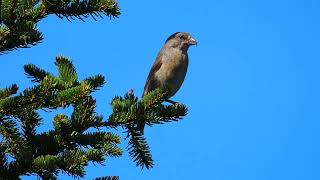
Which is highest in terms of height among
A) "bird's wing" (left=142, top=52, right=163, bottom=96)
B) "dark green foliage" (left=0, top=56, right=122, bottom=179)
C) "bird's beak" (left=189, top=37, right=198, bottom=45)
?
"bird's beak" (left=189, top=37, right=198, bottom=45)

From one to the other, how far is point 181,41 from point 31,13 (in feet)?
17.4

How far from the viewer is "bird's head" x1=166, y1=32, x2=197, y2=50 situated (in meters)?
8.23

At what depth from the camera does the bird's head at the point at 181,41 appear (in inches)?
324

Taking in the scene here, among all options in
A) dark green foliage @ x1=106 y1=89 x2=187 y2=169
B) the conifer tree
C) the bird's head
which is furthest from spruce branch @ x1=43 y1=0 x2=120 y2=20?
the bird's head

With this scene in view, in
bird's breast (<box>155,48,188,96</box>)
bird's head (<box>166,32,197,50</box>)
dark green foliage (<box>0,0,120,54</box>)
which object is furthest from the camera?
bird's head (<box>166,32,197,50</box>)

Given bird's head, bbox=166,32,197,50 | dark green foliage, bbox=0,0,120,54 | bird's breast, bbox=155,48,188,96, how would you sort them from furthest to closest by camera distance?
bird's head, bbox=166,32,197,50 → bird's breast, bbox=155,48,188,96 → dark green foliage, bbox=0,0,120,54

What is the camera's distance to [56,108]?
3.03 m

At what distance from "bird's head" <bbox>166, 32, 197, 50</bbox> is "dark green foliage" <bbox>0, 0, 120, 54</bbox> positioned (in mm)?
4905

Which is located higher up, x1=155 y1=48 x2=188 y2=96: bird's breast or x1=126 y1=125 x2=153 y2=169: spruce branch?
x1=155 y1=48 x2=188 y2=96: bird's breast

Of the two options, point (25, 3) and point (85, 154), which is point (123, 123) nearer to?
point (85, 154)

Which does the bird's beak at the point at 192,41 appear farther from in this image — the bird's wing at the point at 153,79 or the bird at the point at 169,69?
the bird's wing at the point at 153,79

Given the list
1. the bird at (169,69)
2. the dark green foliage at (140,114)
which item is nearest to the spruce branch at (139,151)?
the dark green foliage at (140,114)

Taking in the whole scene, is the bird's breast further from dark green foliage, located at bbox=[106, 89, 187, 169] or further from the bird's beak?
dark green foliage, located at bbox=[106, 89, 187, 169]

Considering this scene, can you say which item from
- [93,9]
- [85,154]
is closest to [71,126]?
[85,154]
